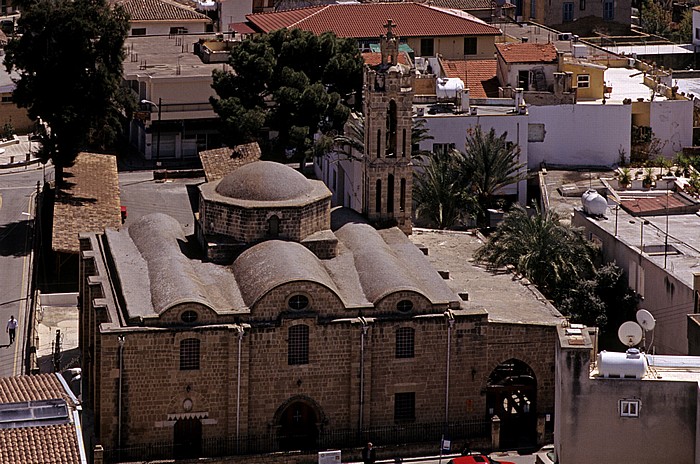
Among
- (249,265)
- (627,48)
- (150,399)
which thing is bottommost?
(150,399)

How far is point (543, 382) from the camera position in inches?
2295

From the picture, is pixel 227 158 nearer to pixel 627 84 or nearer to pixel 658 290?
pixel 627 84

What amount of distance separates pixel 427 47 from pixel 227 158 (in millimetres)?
23321

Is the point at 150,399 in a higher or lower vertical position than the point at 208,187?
lower

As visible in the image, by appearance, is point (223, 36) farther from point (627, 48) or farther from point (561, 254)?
point (561, 254)

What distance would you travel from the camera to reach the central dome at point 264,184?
6012 cm

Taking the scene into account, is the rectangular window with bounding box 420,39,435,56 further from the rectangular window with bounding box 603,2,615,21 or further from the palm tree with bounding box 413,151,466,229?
the palm tree with bounding box 413,151,466,229

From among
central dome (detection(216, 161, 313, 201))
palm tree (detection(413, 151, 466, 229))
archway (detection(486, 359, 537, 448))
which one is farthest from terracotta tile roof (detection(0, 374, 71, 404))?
palm tree (detection(413, 151, 466, 229))

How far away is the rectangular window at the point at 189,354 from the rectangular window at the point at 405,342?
6.66 metres

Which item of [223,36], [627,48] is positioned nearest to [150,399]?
[223,36]

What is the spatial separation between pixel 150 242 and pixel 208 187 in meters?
3.10

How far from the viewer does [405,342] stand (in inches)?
2240

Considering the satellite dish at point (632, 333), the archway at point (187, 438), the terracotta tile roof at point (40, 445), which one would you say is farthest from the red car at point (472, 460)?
the terracotta tile roof at point (40, 445)

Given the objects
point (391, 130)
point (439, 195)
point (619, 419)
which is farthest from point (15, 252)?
point (619, 419)
